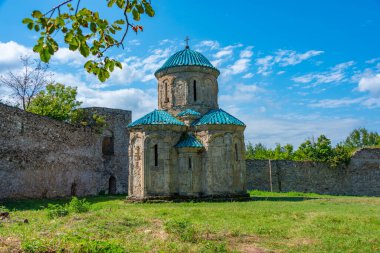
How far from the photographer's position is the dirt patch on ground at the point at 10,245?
5.00m

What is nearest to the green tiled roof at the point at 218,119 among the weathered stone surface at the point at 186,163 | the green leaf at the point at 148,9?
the weathered stone surface at the point at 186,163

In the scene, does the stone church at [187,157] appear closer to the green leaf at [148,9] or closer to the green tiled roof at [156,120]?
the green tiled roof at [156,120]

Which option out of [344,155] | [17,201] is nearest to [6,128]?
[17,201]

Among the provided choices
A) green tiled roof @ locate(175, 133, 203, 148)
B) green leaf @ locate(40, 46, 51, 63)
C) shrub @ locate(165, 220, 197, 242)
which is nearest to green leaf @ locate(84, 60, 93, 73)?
green leaf @ locate(40, 46, 51, 63)

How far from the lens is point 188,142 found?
15.5 meters

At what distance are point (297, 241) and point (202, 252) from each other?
2045 mm

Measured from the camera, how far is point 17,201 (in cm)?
1412

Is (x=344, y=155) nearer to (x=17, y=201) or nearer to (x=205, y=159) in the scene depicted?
(x=205, y=159)

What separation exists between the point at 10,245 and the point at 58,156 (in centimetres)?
1320

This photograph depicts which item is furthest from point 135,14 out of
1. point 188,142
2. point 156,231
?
point 188,142

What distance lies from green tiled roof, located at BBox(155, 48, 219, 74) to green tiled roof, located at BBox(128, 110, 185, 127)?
2842 millimetres

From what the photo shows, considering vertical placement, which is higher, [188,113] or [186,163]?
[188,113]

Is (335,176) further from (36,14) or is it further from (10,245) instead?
(36,14)

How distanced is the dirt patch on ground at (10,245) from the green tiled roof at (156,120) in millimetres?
9813
